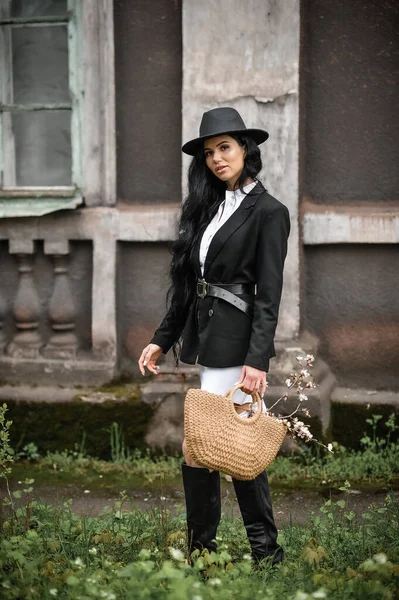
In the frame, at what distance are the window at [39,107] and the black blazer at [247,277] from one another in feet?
6.98

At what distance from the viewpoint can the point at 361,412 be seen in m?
5.23

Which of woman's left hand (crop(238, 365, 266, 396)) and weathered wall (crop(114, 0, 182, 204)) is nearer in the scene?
woman's left hand (crop(238, 365, 266, 396))

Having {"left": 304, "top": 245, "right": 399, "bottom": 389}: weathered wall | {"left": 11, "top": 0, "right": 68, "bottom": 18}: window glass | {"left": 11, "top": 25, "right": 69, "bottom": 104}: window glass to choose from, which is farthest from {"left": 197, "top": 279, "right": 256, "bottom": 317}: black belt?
{"left": 11, "top": 0, "right": 68, "bottom": 18}: window glass

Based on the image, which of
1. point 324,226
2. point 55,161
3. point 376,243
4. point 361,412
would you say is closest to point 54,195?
point 55,161

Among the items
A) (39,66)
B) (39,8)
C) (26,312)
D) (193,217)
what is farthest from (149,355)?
(39,8)

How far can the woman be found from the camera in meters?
3.37

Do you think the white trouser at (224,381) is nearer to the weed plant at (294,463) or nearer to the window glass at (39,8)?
the weed plant at (294,463)

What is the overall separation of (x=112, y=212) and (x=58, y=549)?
2.41 m

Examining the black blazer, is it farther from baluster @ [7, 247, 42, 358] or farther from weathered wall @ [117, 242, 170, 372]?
baluster @ [7, 247, 42, 358]

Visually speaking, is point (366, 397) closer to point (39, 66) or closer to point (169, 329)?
point (169, 329)

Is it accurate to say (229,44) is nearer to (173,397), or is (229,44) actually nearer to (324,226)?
(324,226)

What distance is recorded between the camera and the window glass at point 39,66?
5.48 m

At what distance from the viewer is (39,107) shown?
5449 millimetres

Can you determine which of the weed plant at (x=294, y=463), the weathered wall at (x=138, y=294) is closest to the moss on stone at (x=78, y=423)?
the weed plant at (x=294, y=463)
